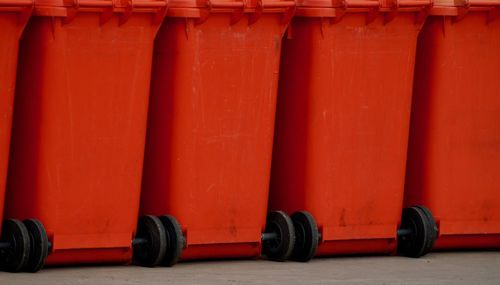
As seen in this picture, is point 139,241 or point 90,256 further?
point 139,241

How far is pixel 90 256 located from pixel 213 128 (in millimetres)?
1077

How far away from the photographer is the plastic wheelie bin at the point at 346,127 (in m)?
9.41

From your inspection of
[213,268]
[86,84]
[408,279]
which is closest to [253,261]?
[213,268]

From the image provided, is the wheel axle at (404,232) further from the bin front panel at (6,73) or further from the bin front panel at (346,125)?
the bin front panel at (6,73)

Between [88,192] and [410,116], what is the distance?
247cm

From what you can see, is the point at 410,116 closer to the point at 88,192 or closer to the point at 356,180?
the point at 356,180

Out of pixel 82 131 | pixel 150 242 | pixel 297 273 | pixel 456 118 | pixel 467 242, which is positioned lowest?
pixel 297 273

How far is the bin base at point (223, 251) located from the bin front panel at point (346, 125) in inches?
16.4

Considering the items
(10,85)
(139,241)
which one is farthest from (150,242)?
(10,85)

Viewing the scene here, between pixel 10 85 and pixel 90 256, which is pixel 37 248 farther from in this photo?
pixel 10 85

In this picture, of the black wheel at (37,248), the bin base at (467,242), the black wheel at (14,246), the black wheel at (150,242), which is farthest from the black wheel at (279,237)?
the black wheel at (14,246)

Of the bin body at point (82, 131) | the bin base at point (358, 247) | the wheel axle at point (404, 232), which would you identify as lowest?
the bin base at point (358, 247)

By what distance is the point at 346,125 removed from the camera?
9.55 metres

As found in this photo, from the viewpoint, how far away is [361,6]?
945 centimetres
